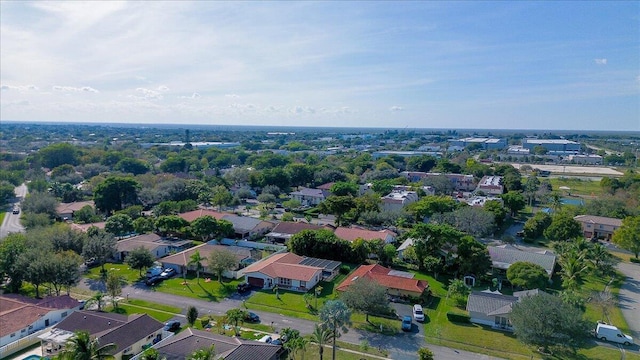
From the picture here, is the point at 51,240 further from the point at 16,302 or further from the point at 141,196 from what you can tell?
the point at 141,196

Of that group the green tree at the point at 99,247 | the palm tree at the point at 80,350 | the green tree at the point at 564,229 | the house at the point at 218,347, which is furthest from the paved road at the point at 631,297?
the green tree at the point at 99,247

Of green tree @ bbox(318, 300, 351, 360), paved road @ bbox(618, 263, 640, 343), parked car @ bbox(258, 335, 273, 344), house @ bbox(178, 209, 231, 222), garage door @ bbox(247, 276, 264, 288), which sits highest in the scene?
green tree @ bbox(318, 300, 351, 360)

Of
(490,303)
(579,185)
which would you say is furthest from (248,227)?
(579,185)

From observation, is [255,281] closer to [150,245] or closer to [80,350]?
[150,245]

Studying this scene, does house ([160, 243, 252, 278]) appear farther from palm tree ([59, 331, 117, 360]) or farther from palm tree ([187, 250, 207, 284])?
palm tree ([59, 331, 117, 360])

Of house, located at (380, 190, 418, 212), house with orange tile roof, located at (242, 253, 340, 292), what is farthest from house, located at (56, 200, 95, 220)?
house, located at (380, 190, 418, 212)

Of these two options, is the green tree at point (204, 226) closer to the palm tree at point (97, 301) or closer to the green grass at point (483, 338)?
the palm tree at point (97, 301)
